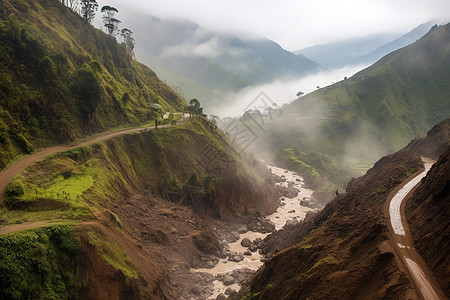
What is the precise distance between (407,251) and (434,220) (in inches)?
166

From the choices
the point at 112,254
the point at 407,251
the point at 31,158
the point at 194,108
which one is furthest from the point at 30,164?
the point at 194,108

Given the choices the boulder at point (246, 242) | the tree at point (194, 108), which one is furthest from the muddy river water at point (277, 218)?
the tree at point (194, 108)

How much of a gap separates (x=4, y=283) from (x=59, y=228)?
7190 mm

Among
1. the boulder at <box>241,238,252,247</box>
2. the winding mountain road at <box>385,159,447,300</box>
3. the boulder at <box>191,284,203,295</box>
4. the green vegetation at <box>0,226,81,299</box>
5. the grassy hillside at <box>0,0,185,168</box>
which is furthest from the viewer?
the boulder at <box>241,238,252,247</box>

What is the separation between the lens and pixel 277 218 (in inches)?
3263

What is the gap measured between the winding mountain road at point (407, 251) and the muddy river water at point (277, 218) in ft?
92.0

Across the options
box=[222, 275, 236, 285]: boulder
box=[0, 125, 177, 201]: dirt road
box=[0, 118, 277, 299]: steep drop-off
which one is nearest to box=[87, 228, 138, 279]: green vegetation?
box=[0, 118, 277, 299]: steep drop-off

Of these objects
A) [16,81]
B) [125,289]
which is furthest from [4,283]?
[16,81]

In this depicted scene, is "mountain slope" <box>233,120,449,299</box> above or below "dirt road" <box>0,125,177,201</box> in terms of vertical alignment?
below

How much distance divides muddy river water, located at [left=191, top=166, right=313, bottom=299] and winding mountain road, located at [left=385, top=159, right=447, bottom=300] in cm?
2803

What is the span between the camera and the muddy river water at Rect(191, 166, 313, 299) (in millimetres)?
51825

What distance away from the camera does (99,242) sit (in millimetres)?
32406

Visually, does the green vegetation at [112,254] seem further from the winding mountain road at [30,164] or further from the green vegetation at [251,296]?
the green vegetation at [251,296]

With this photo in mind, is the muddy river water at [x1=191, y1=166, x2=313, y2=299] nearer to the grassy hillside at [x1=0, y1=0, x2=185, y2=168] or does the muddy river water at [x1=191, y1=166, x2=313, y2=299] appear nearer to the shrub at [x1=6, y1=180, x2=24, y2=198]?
the shrub at [x1=6, y1=180, x2=24, y2=198]
